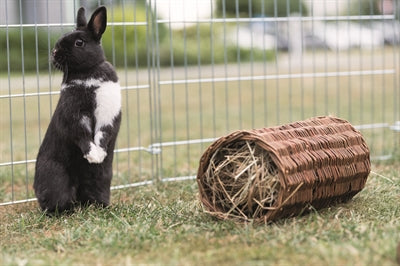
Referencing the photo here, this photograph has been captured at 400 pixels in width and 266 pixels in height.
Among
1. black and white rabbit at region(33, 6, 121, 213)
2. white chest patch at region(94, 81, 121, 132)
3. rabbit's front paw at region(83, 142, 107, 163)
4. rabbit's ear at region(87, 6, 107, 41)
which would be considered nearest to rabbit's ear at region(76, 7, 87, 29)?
black and white rabbit at region(33, 6, 121, 213)

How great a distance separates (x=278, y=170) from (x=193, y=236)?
507 millimetres

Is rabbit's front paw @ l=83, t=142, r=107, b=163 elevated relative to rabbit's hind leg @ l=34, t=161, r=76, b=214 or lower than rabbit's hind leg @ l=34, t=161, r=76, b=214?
elevated

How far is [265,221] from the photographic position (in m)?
3.59

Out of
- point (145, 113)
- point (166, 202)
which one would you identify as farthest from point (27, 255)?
point (145, 113)

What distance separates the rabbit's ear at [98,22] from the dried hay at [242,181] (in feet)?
3.10

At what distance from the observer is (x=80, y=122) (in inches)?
156

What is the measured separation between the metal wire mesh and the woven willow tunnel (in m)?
1.21

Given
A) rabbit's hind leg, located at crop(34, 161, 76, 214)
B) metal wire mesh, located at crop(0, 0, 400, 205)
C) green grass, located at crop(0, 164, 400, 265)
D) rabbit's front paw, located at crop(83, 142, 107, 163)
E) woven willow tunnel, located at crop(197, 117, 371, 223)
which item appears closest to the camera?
green grass, located at crop(0, 164, 400, 265)

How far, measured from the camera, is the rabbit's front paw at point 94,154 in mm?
3953

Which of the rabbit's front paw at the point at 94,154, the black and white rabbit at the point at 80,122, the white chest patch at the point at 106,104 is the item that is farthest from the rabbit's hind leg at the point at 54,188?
the white chest patch at the point at 106,104

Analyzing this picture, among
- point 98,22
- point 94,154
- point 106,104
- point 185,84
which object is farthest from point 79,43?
point 185,84

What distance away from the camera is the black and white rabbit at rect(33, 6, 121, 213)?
3.98 metres

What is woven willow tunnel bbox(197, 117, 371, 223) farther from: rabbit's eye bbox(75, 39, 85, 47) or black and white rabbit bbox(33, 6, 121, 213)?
rabbit's eye bbox(75, 39, 85, 47)

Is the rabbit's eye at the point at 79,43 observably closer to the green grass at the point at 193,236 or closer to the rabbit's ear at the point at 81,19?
the rabbit's ear at the point at 81,19
